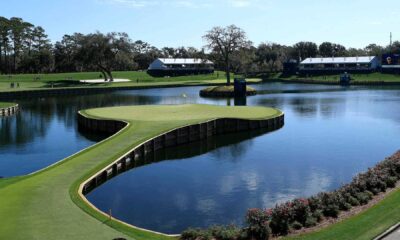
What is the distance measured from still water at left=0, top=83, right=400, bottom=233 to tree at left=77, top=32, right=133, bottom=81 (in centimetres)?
6925

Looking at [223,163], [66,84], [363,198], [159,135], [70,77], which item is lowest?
[223,163]

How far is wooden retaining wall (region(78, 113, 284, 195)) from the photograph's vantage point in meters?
35.2

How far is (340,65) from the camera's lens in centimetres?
18250

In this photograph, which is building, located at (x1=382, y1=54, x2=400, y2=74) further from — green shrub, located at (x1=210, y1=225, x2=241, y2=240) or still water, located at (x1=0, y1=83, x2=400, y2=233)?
green shrub, located at (x1=210, y1=225, x2=241, y2=240)

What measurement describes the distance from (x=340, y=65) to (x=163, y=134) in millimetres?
150449

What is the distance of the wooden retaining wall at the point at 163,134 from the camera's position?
35181mm

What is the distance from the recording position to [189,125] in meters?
51.7

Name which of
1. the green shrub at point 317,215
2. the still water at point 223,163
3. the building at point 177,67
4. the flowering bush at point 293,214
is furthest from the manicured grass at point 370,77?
the green shrub at point 317,215

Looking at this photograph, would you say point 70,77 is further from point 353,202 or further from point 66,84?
point 353,202

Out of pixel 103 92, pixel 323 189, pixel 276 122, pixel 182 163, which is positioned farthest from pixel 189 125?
pixel 103 92

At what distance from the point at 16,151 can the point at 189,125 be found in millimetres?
18865

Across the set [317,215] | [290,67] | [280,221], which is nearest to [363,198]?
[317,215]

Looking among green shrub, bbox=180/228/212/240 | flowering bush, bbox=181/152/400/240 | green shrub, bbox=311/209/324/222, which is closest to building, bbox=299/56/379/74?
flowering bush, bbox=181/152/400/240

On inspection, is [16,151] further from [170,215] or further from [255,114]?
[255,114]
